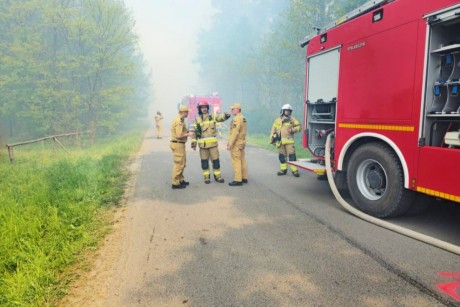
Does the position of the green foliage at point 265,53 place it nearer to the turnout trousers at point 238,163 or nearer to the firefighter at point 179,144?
the turnout trousers at point 238,163

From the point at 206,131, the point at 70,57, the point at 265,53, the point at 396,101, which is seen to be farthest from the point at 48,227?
the point at 265,53

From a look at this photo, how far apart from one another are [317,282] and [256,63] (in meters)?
29.9

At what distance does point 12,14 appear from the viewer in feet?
63.5

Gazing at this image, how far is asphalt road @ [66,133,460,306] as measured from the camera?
2.71 m

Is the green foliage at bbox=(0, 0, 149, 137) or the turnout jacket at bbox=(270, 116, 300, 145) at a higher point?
the green foliage at bbox=(0, 0, 149, 137)

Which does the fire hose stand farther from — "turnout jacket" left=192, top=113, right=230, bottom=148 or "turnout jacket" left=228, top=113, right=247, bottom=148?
"turnout jacket" left=192, top=113, right=230, bottom=148

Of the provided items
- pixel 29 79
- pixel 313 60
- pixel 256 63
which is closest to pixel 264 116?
pixel 256 63

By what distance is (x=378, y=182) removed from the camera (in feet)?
15.5

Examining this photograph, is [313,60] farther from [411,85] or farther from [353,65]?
[411,85]

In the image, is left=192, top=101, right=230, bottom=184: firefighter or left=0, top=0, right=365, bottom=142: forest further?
left=0, top=0, right=365, bottom=142: forest

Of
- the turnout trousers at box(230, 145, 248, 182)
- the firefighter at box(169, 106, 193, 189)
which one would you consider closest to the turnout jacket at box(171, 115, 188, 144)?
the firefighter at box(169, 106, 193, 189)

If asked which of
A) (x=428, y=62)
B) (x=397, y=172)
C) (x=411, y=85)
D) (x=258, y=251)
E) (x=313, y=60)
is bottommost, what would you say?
(x=258, y=251)

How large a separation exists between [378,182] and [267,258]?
2.29 meters

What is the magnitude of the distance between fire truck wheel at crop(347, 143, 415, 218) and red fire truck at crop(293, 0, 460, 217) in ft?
0.04
